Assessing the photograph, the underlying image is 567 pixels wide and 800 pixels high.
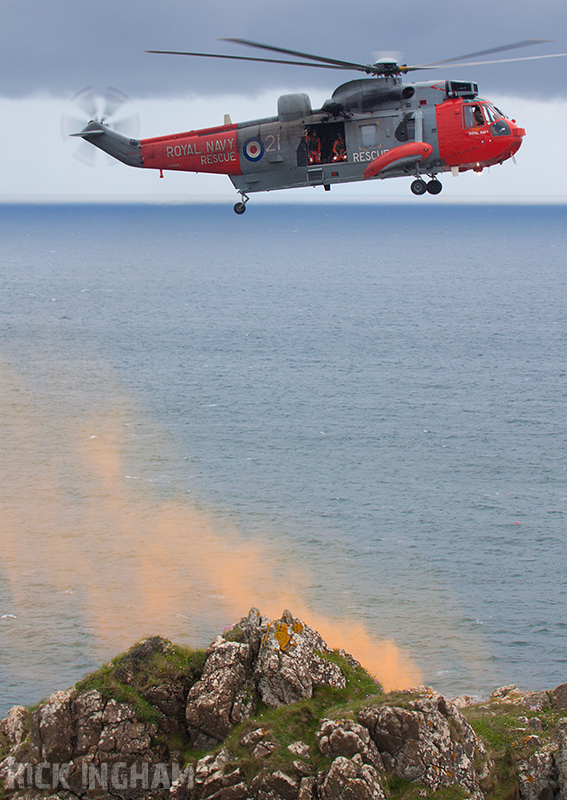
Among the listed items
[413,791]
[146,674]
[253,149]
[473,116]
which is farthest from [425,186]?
[146,674]

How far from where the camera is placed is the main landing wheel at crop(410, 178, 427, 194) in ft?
117

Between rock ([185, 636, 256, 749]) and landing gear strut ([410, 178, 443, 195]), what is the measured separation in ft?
74.3

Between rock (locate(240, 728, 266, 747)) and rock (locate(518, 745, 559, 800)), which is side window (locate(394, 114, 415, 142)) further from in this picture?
rock (locate(518, 745, 559, 800))

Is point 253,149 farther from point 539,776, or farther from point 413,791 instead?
point 539,776

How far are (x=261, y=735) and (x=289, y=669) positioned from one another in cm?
369

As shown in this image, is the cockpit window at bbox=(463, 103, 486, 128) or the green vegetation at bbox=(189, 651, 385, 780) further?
the cockpit window at bbox=(463, 103, 486, 128)

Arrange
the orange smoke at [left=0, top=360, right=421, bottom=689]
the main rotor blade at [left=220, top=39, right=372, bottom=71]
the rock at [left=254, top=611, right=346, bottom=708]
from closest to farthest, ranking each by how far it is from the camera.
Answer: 1. the main rotor blade at [left=220, top=39, right=372, bottom=71]
2. the rock at [left=254, top=611, right=346, bottom=708]
3. the orange smoke at [left=0, top=360, right=421, bottom=689]

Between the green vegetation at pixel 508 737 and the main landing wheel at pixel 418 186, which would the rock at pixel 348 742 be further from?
the main landing wheel at pixel 418 186

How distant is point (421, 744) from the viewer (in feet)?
106

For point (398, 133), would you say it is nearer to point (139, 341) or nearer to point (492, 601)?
point (492, 601)

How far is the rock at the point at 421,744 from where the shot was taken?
106 feet

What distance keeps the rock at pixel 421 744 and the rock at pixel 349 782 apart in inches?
51.5

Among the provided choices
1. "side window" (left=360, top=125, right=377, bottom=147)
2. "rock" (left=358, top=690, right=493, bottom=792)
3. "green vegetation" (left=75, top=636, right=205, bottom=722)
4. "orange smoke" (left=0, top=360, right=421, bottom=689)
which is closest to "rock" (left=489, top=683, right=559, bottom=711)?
"rock" (left=358, top=690, right=493, bottom=792)

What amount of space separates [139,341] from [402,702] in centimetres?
16615
